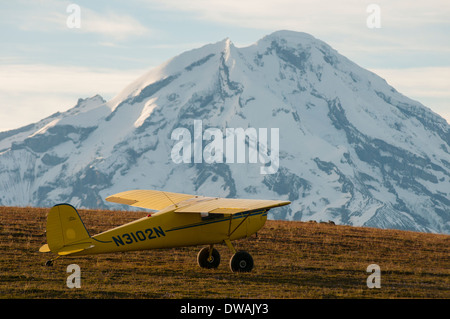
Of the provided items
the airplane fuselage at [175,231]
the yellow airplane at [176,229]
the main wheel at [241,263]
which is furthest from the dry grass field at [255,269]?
the airplane fuselage at [175,231]

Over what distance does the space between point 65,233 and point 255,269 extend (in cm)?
680

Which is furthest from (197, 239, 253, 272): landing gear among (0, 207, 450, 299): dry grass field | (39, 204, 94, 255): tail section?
(39, 204, 94, 255): tail section

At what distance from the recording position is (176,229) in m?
22.8

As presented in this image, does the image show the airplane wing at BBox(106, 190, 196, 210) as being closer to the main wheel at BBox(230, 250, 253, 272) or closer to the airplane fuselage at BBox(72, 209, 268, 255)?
the airplane fuselage at BBox(72, 209, 268, 255)

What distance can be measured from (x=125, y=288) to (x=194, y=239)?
12.7 feet

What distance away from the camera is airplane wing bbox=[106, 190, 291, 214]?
71.4 feet

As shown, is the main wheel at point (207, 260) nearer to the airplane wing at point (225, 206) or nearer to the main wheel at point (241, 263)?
the main wheel at point (241, 263)

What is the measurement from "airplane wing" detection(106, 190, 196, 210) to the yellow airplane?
134 centimetres

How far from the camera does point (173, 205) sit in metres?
23.4

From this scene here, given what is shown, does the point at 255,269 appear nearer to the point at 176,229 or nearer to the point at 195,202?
the point at 195,202

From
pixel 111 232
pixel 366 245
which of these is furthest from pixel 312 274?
pixel 366 245

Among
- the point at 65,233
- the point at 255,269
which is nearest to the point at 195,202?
the point at 255,269
